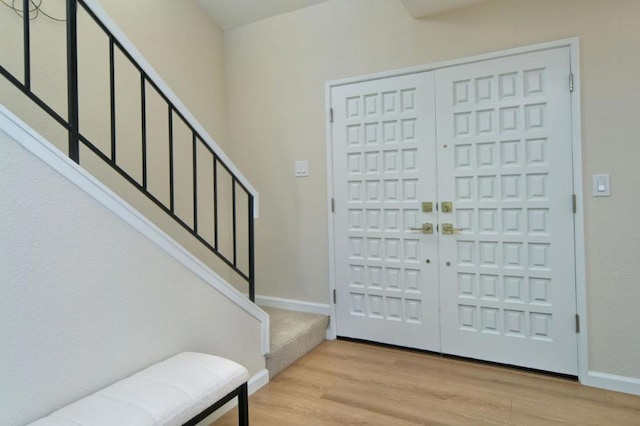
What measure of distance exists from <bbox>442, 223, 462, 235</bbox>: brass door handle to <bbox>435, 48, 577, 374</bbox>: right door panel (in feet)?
0.07

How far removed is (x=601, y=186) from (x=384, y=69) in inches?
64.9

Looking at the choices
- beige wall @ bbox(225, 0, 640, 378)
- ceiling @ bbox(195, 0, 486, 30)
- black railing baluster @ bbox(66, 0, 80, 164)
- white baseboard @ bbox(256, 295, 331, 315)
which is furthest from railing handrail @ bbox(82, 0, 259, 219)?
ceiling @ bbox(195, 0, 486, 30)

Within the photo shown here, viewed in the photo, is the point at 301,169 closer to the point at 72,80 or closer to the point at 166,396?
the point at 72,80

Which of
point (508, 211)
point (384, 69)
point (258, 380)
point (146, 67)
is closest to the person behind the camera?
point (146, 67)

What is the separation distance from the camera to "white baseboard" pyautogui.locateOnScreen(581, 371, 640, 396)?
2.32 m

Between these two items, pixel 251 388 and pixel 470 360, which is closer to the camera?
pixel 251 388

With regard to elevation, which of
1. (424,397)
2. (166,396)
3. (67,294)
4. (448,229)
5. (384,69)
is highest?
(384,69)

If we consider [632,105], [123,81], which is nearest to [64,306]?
[123,81]

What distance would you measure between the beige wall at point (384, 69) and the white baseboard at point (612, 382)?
36 millimetres

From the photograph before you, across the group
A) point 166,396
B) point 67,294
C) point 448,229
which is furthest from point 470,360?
point 67,294

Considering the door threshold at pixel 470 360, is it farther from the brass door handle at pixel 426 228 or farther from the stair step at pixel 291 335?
the brass door handle at pixel 426 228

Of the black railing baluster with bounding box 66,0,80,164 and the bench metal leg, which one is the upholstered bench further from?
the black railing baluster with bounding box 66,0,80,164

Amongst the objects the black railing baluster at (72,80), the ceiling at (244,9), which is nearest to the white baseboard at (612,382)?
the black railing baluster at (72,80)

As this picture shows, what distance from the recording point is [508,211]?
2.64 metres
